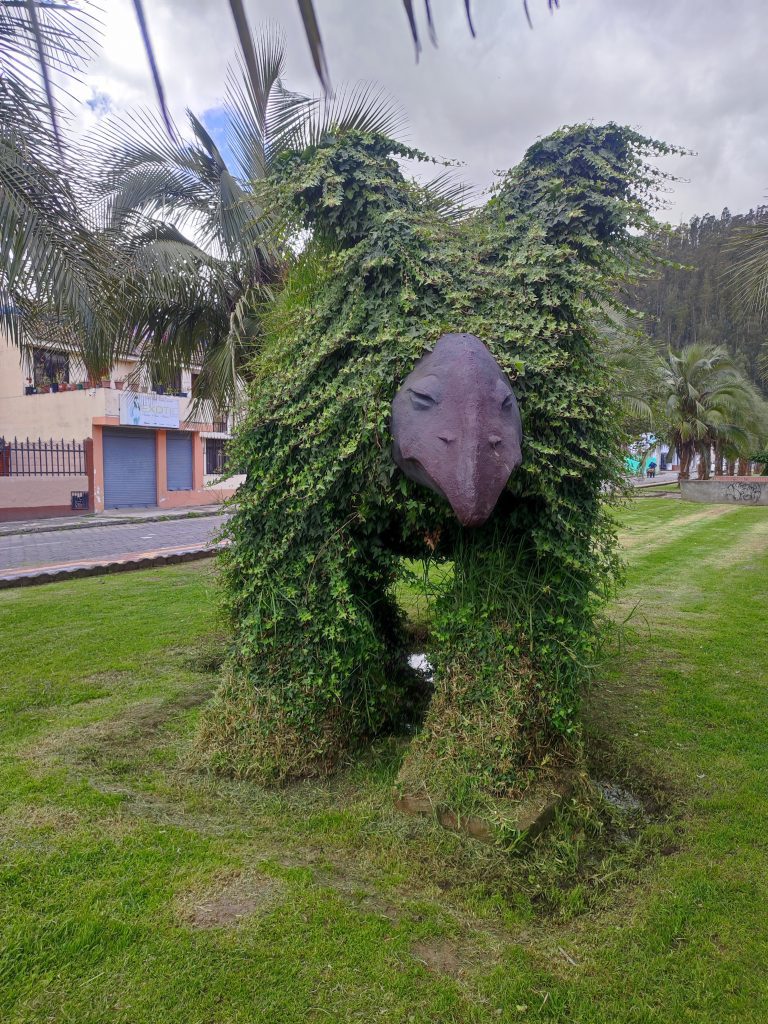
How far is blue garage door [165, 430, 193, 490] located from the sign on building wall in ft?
2.77

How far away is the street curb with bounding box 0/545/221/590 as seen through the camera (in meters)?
8.94

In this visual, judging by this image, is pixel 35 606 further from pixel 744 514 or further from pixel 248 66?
pixel 744 514

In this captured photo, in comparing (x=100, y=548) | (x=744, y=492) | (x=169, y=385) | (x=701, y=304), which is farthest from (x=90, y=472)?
(x=701, y=304)

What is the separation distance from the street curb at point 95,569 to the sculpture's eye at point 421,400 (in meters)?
6.01

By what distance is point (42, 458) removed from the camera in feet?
64.7

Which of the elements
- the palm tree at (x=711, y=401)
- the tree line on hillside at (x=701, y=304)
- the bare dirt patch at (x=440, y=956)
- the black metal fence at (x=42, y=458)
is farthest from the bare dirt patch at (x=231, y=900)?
the tree line on hillside at (x=701, y=304)

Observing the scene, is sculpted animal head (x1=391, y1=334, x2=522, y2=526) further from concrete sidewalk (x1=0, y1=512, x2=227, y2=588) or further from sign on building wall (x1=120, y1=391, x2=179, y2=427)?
sign on building wall (x1=120, y1=391, x2=179, y2=427)

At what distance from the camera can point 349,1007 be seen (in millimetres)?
2254

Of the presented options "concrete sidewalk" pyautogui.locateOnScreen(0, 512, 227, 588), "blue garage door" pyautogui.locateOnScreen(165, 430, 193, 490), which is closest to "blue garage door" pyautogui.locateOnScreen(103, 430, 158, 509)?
"blue garage door" pyautogui.locateOnScreen(165, 430, 193, 490)

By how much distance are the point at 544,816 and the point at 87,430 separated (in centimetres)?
2042

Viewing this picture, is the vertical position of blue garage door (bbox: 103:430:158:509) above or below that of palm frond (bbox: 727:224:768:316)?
below

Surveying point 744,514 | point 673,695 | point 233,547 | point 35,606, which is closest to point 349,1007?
point 233,547

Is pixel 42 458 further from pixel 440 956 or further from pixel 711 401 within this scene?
pixel 711 401

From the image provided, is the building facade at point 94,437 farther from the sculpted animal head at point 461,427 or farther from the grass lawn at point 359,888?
the sculpted animal head at point 461,427
